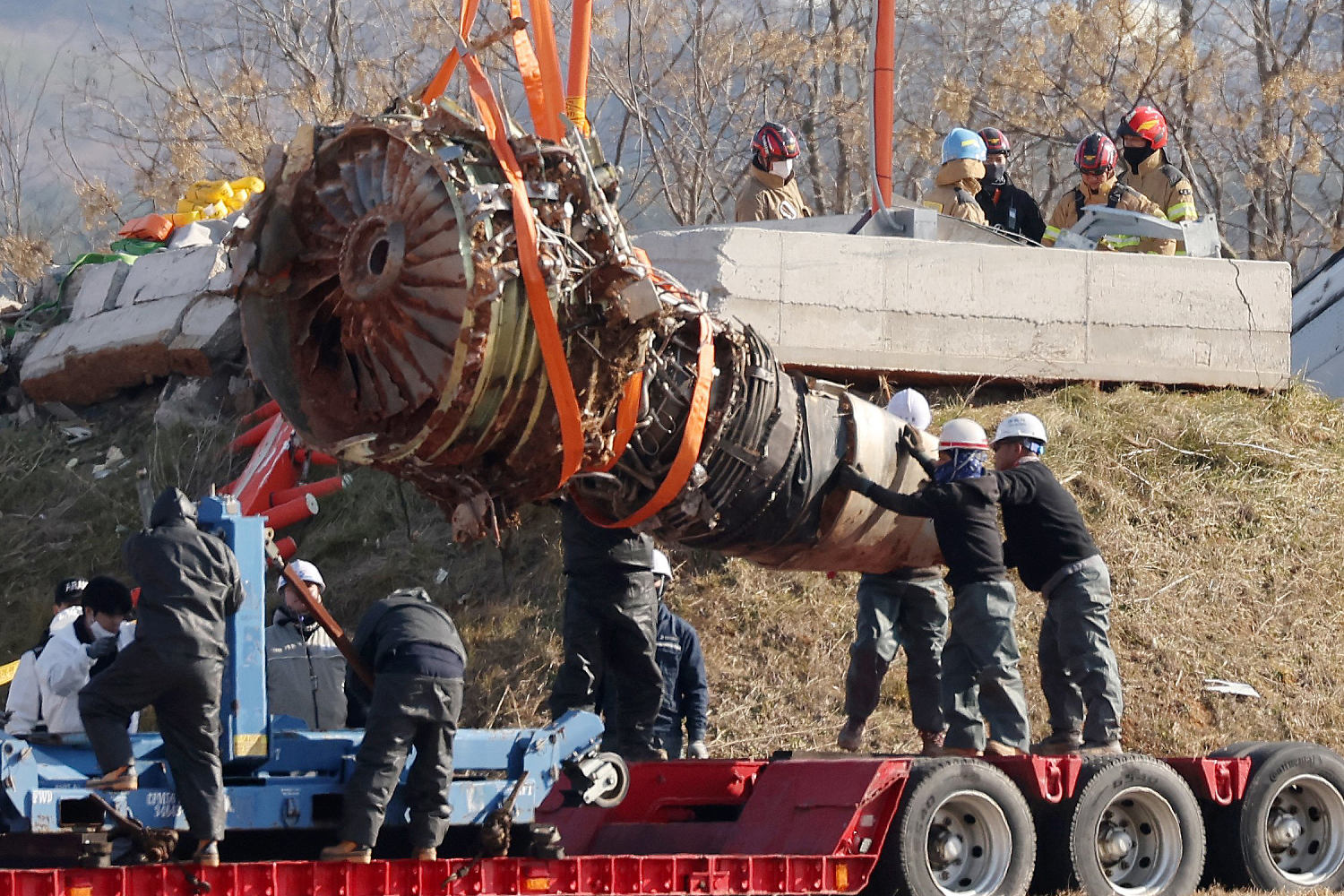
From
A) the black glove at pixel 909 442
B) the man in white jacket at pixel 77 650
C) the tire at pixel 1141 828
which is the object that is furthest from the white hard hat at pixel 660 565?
the man in white jacket at pixel 77 650

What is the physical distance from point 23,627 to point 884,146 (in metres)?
7.99

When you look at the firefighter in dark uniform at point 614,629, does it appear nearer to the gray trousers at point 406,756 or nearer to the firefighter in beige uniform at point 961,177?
the gray trousers at point 406,756

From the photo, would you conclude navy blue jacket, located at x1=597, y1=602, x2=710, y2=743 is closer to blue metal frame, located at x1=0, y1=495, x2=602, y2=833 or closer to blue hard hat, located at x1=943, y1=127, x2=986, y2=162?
blue metal frame, located at x1=0, y1=495, x2=602, y2=833

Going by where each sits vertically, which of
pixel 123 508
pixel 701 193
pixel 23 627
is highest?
pixel 701 193

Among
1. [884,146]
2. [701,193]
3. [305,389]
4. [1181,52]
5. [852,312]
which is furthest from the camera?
[701,193]

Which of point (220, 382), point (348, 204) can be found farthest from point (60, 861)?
point (220, 382)

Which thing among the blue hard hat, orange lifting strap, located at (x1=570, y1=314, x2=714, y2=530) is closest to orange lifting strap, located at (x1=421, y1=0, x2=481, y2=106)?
orange lifting strap, located at (x1=570, y1=314, x2=714, y2=530)

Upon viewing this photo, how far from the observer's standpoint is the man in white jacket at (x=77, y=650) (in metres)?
7.95

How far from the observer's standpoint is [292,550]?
12.8m

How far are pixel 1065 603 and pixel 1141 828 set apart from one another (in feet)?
3.97

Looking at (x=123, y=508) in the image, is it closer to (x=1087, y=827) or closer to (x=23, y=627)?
(x=23, y=627)

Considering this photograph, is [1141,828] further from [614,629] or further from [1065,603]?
[614,629]

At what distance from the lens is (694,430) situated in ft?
24.0

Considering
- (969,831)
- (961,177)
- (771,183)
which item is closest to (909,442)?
(969,831)
